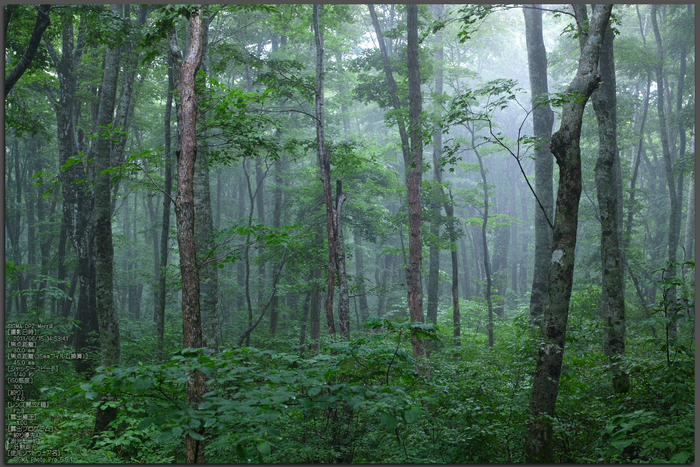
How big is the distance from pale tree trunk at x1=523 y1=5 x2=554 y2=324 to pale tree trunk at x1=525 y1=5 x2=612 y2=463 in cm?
467

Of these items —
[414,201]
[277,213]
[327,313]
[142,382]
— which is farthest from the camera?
[277,213]

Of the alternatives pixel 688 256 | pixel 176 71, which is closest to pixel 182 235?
pixel 176 71

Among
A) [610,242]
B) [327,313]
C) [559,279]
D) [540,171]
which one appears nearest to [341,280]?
[327,313]

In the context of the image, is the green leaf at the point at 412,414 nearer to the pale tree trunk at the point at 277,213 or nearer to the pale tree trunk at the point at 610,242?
the pale tree trunk at the point at 610,242

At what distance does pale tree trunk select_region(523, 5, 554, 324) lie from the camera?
1012cm

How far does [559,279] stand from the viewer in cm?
491

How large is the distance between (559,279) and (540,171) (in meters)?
6.96

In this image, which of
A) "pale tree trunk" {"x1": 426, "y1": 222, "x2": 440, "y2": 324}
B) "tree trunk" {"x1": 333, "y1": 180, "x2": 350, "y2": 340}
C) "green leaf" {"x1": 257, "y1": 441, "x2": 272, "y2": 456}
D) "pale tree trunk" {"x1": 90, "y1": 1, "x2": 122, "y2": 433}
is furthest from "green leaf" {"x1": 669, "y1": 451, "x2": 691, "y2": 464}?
"pale tree trunk" {"x1": 426, "y1": 222, "x2": 440, "y2": 324}

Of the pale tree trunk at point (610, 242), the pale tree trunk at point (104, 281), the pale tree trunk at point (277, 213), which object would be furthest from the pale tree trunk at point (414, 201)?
the pale tree trunk at point (104, 281)

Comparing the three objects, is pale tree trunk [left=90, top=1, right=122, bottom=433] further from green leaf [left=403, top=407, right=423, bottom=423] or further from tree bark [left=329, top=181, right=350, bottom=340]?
green leaf [left=403, top=407, right=423, bottom=423]

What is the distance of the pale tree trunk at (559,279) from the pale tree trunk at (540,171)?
15.3 ft

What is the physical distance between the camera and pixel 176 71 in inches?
219

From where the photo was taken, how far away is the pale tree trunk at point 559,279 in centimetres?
473

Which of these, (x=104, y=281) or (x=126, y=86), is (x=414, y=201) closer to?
(x=104, y=281)
